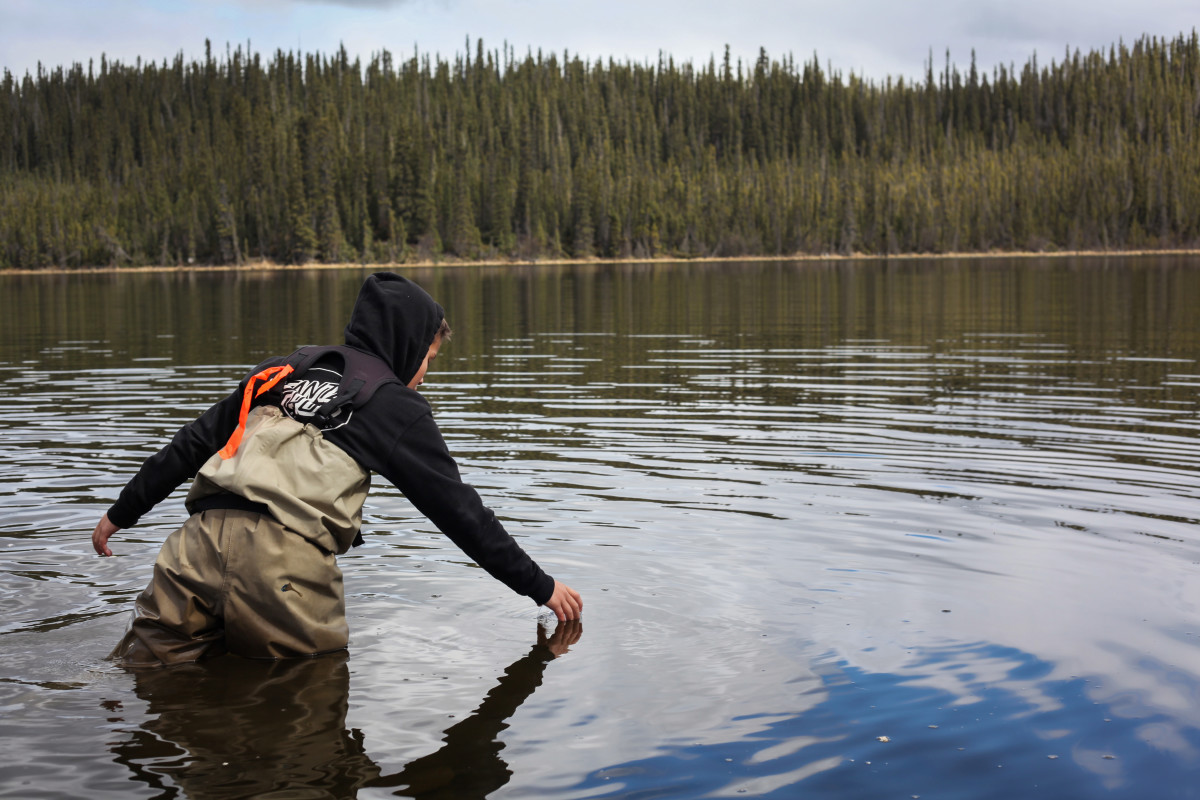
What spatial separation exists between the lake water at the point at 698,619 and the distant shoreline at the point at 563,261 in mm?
116589

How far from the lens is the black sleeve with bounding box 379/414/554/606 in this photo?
5.32m

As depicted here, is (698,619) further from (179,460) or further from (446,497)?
(179,460)

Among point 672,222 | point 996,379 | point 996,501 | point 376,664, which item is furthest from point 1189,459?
point 672,222

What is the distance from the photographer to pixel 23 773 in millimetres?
4648

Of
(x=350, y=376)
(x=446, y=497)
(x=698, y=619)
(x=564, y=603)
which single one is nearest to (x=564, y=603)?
(x=564, y=603)

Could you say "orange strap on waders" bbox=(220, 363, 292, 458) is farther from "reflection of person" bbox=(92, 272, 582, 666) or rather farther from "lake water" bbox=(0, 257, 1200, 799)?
"lake water" bbox=(0, 257, 1200, 799)

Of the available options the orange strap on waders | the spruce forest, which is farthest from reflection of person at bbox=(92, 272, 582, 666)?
the spruce forest

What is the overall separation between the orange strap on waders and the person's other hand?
177 centimetres

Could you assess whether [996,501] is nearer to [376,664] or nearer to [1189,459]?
[1189,459]

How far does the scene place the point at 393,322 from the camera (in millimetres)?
A: 5574

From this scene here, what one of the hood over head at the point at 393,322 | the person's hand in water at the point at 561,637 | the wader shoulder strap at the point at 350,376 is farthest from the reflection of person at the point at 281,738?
the hood over head at the point at 393,322

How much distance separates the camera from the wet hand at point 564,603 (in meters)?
5.90

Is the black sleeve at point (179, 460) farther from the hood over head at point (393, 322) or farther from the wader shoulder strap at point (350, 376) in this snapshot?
Answer: the hood over head at point (393, 322)

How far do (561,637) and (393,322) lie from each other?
219cm
